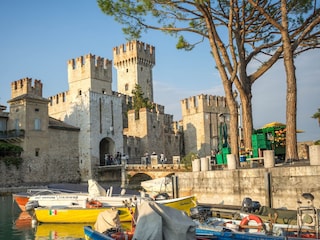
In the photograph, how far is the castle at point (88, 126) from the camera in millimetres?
28516

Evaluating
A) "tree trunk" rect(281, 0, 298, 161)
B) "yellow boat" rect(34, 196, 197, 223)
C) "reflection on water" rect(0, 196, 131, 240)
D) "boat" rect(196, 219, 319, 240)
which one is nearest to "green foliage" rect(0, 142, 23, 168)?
"reflection on water" rect(0, 196, 131, 240)

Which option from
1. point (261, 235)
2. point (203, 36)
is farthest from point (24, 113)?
point (261, 235)

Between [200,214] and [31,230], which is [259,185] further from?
[31,230]

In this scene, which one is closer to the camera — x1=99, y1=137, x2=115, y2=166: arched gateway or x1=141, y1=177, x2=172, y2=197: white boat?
x1=141, y1=177, x2=172, y2=197: white boat

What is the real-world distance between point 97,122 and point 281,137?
774 inches

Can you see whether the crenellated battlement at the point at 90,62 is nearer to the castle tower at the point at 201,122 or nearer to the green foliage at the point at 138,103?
the green foliage at the point at 138,103

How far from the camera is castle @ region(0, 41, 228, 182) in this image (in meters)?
28.5

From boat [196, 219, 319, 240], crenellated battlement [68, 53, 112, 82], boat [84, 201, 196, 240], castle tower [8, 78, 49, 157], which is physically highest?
crenellated battlement [68, 53, 112, 82]

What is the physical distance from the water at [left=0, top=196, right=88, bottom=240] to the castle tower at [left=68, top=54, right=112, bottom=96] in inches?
764

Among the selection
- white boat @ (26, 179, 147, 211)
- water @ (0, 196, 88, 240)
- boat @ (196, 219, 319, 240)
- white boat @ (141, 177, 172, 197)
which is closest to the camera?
boat @ (196, 219, 319, 240)

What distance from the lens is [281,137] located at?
16031mm

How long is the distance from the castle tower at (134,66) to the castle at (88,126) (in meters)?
7.96

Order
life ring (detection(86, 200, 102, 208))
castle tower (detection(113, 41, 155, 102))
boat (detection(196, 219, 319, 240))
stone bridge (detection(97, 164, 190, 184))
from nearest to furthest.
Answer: boat (detection(196, 219, 319, 240))
life ring (detection(86, 200, 102, 208))
stone bridge (detection(97, 164, 190, 184))
castle tower (detection(113, 41, 155, 102))

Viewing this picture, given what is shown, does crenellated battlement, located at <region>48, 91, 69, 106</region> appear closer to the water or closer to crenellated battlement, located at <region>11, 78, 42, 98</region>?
crenellated battlement, located at <region>11, 78, 42, 98</region>
